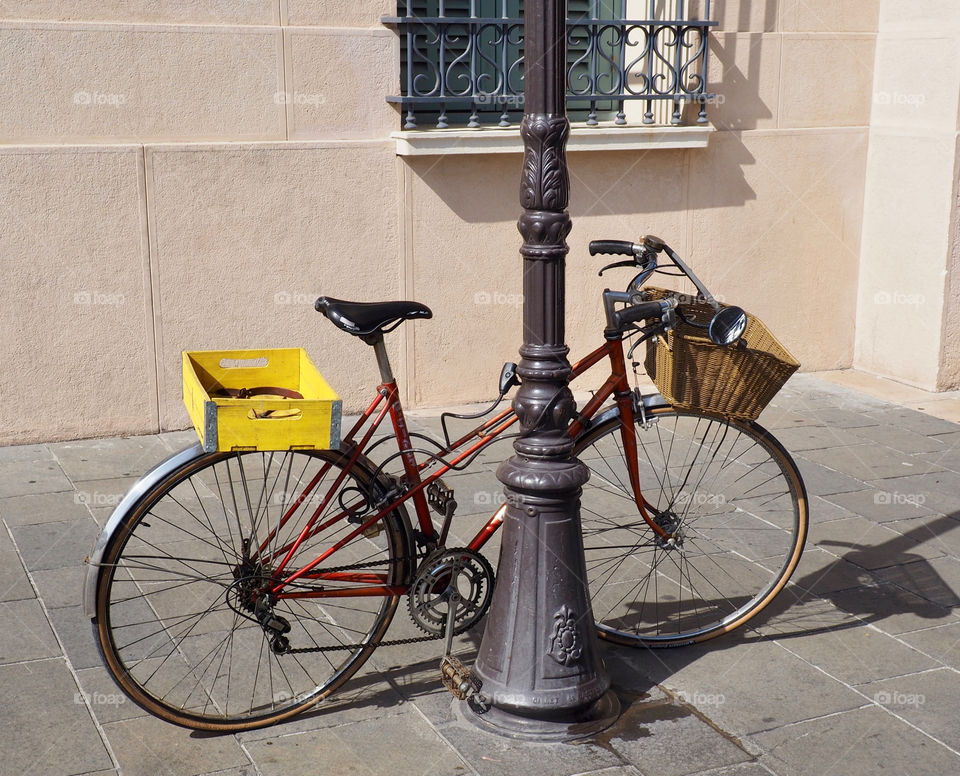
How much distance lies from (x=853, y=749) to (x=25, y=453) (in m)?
4.48

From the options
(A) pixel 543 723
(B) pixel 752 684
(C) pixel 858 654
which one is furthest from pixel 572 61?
(A) pixel 543 723

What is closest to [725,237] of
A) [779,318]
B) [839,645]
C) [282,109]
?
[779,318]

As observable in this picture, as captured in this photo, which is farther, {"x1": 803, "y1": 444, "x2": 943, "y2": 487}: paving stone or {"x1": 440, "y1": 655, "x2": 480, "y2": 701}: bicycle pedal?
{"x1": 803, "y1": 444, "x2": 943, "y2": 487}: paving stone

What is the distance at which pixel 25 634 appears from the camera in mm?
4074

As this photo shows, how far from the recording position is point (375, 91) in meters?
6.59

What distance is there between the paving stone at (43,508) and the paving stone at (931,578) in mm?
3555

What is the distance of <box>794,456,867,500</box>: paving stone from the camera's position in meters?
5.70

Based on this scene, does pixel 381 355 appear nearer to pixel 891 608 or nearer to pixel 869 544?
pixel 891 608

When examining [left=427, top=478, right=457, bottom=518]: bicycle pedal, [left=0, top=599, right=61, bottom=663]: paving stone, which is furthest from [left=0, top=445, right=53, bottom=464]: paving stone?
[left=427, top=478, right=457, bottom=518]: bicycle pedal

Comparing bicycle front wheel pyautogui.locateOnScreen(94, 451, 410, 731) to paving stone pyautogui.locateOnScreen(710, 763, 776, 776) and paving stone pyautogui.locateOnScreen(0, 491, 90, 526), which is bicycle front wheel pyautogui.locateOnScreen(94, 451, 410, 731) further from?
paving stone pyautogui.locateOnScreen(710, 763, 776, 776)

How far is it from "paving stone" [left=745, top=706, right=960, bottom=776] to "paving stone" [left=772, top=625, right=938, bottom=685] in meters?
0.28

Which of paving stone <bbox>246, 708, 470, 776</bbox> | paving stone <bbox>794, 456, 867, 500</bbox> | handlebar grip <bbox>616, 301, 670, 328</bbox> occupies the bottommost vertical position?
paving stone <bbox>246, 708, 470, 776</bbox>

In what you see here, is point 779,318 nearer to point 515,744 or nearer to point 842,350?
point 842,350

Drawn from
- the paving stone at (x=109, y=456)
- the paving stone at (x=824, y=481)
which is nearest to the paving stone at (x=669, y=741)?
the paving stone at (x=824, y=481)
